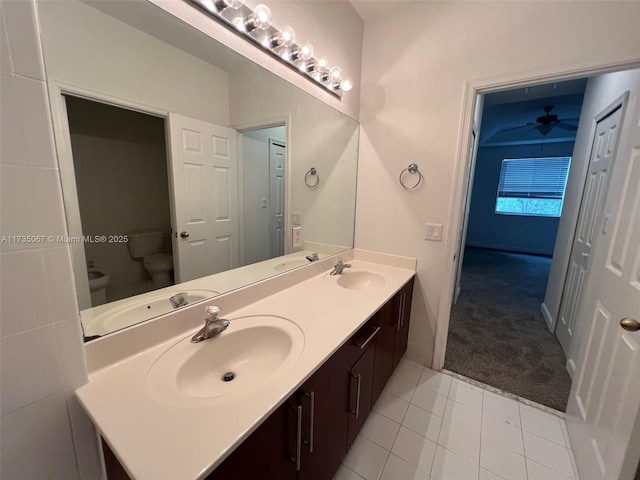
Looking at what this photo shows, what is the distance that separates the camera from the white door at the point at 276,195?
1485mm

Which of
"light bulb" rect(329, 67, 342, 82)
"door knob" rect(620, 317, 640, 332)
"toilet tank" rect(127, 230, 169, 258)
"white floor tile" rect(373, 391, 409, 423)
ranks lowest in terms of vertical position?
"white floor tile" rect(373, 391, 409, 423)

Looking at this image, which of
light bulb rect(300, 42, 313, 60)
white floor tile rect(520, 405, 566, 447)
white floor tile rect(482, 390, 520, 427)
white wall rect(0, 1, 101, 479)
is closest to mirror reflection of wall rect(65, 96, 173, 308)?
white wall rect(0, 1, 101, 479)

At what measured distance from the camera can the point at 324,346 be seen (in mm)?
912

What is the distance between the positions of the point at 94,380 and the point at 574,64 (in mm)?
2352

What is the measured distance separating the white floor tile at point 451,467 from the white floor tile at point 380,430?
218 mm

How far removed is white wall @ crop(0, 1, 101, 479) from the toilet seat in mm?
288

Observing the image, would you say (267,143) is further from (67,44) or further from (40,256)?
(40,256)

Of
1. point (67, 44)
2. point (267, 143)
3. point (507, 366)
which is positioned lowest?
point (507, 366)

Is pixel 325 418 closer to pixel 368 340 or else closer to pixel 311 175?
pixel 368 340

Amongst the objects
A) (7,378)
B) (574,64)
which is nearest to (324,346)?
(7,378)

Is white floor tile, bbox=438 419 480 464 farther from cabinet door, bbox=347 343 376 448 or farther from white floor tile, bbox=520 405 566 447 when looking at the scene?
cabinet door, bbox=347 343 376 448

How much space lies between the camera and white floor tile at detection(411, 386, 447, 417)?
62.5 inches

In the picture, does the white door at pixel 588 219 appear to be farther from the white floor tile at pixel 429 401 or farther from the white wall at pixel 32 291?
the white wall at pixel 32 291

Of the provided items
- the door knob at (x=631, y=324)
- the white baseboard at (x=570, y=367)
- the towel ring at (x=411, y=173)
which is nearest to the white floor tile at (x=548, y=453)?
the white baseboard at (x=570, y=367)
